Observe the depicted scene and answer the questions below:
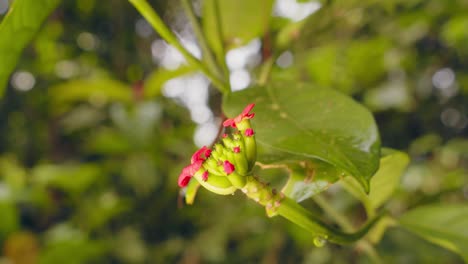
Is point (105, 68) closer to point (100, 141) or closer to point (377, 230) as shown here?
point (100, 141)

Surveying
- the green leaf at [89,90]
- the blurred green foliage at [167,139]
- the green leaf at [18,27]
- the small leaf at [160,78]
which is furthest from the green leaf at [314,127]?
the green leaf at [89,90]

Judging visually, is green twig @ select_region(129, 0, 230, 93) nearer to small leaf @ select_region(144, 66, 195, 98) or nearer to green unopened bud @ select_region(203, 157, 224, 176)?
green unopened bud @ select_region(203, 157, 224, 176)

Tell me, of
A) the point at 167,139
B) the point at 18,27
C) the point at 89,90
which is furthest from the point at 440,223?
the point at 89,90

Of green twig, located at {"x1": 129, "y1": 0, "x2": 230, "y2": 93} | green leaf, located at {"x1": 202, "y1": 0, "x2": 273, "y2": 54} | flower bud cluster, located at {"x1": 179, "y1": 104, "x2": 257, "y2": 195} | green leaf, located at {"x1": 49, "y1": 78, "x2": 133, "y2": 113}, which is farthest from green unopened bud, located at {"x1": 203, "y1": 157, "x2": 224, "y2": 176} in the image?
green leaf, located at {"x1": 49, "y1": 78, "x2": 133, "y2": 113}

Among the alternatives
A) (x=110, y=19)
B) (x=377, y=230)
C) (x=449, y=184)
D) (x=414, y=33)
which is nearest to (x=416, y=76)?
(x=414, y=33)

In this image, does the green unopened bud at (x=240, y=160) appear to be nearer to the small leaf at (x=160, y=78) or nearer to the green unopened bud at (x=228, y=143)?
the green unopened bud at (x=228, y=143)
